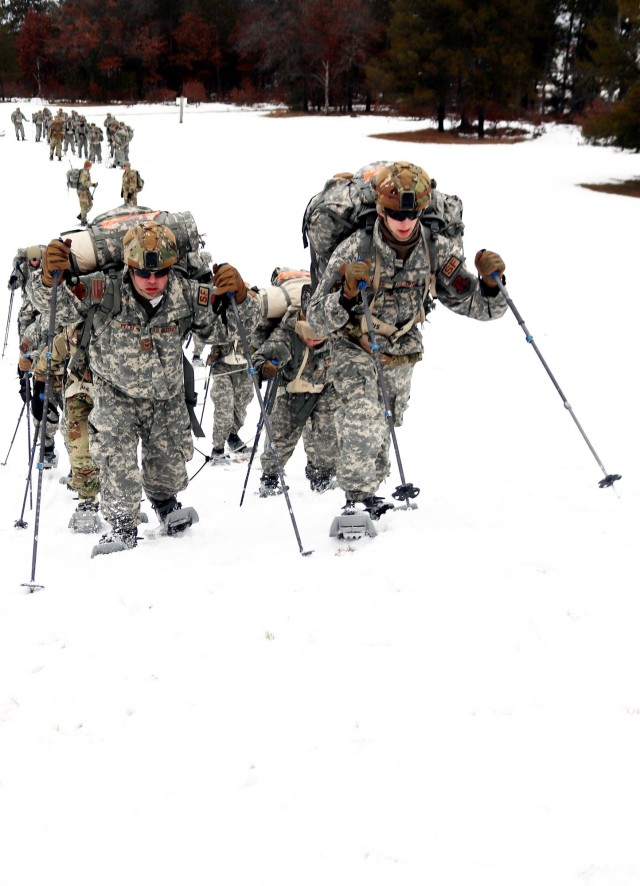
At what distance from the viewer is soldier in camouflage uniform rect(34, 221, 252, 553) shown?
5445mm

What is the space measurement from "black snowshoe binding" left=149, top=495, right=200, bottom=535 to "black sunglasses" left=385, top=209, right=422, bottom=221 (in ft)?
9.82

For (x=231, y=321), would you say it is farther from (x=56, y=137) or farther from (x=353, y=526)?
(x=56, y=137)

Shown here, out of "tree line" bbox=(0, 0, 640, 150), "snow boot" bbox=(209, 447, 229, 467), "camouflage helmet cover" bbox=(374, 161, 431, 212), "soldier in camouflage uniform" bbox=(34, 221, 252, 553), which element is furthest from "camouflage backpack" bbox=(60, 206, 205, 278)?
"tree line" bbox=(0, 0, 640, 150)

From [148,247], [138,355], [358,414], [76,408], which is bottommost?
[76,408]

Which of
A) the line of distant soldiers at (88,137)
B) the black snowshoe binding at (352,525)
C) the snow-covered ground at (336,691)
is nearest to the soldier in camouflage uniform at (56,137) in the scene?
the line of distant soldiers at (88,137)

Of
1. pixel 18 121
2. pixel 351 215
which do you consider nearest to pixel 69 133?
pixel 18 121

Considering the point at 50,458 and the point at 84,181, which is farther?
the point at 84,181

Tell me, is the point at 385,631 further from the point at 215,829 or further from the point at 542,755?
the point at 215,829

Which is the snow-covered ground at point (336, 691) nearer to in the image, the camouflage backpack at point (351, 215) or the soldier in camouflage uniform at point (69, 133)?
the camouflage backpack at point (351, 215)

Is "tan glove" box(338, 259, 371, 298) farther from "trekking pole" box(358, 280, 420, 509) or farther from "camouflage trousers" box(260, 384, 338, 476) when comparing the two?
"camouflage trousers" box(260, 384, 338, 476)

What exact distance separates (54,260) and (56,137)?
3299cm

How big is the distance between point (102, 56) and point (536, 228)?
57.7 meters

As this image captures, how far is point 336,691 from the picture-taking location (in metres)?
4.04

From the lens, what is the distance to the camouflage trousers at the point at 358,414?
5.88m
